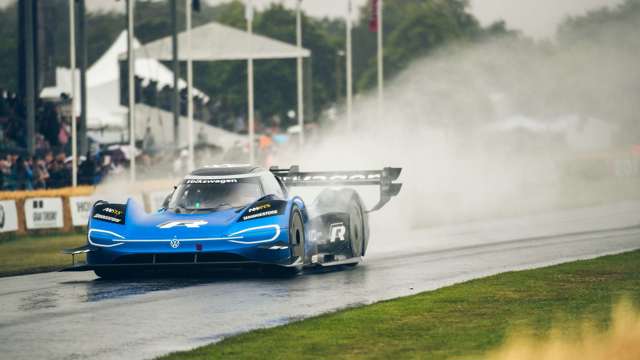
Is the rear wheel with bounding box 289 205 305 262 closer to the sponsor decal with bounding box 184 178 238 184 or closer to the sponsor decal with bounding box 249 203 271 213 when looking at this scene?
the sponsor decal with bounding box 249 203 271 213

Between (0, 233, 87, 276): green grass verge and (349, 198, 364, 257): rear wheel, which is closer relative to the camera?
(349, 198, 364, 257): rear wheel

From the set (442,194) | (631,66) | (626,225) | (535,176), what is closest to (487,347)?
(626,225)

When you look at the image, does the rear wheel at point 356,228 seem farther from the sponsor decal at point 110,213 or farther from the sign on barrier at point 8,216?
the sign on barrier at point 8,216

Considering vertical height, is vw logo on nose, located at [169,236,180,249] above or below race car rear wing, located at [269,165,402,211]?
below

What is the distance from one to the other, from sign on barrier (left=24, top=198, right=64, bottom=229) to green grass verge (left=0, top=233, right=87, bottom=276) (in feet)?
1.76

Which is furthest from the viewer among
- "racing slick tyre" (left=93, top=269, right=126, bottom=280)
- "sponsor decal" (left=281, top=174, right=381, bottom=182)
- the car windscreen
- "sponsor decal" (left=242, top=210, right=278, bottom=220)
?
"sponsor decal" (left=281, top=174, right=381, bottom=182)

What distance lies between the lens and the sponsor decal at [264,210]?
18.9 meters

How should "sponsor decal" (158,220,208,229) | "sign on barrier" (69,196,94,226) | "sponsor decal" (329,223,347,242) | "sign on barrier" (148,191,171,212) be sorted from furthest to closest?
"sign on barrier" (148,191,171,212)
"sign on barrier" (69,196,94,226)
"sponsor decal" (329,223,347,242)
"sponsor decal" (158,220,208,229)

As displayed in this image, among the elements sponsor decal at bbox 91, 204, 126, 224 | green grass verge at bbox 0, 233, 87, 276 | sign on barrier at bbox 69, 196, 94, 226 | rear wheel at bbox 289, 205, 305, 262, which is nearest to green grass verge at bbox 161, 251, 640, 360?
rear wheel at bbox 289, 205, 305, 262

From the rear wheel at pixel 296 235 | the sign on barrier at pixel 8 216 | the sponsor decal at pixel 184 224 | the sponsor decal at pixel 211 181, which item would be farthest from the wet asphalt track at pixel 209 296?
the sign on barrier at pixel 8 216

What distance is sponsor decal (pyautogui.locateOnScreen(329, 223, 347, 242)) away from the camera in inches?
810

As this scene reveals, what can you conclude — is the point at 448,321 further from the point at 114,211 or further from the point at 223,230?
the point at 114,211

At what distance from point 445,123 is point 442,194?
69.6 ft

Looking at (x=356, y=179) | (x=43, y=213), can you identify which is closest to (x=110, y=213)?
(x=356, y=179)
